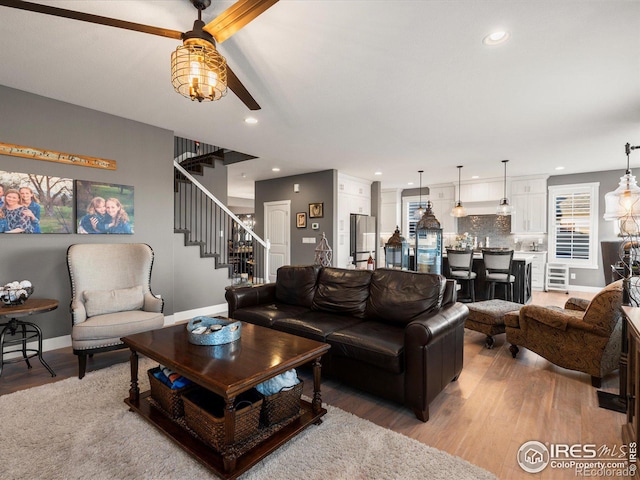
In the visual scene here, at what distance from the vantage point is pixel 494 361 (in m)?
3.25

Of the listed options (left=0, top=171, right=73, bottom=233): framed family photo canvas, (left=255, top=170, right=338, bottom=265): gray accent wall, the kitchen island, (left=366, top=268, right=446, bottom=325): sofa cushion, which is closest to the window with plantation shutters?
the kitchen island

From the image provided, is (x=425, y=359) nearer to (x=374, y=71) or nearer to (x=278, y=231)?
(x=374, y=71)

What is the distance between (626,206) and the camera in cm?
269

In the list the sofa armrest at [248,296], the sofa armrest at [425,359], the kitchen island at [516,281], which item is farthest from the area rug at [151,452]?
the kitchen island at [516,281]

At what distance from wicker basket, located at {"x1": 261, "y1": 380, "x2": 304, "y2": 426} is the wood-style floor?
47 centimetres

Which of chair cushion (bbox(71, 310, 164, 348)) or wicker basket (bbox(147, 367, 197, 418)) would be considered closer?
wicker basket (bbox(147, 367, 197, 418))

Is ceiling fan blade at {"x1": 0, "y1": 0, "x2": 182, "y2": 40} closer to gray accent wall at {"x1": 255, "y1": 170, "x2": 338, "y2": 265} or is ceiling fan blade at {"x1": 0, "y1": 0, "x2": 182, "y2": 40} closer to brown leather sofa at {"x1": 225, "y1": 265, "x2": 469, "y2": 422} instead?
brown leather sofa at {"x1": 225, "y1": 265, "x2": 469, "y2": 422}

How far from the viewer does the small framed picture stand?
723 cm

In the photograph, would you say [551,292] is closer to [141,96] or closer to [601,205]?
[601,205]

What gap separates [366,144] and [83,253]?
3.97 meters

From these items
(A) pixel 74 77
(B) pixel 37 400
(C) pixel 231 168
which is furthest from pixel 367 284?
(C) pixel 231 168

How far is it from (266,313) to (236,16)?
8.00 ft

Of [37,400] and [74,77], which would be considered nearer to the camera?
[37,400]

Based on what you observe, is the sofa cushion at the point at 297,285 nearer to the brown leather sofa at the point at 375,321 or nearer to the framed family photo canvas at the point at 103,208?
the brown leather sofa at the point at 375,321
